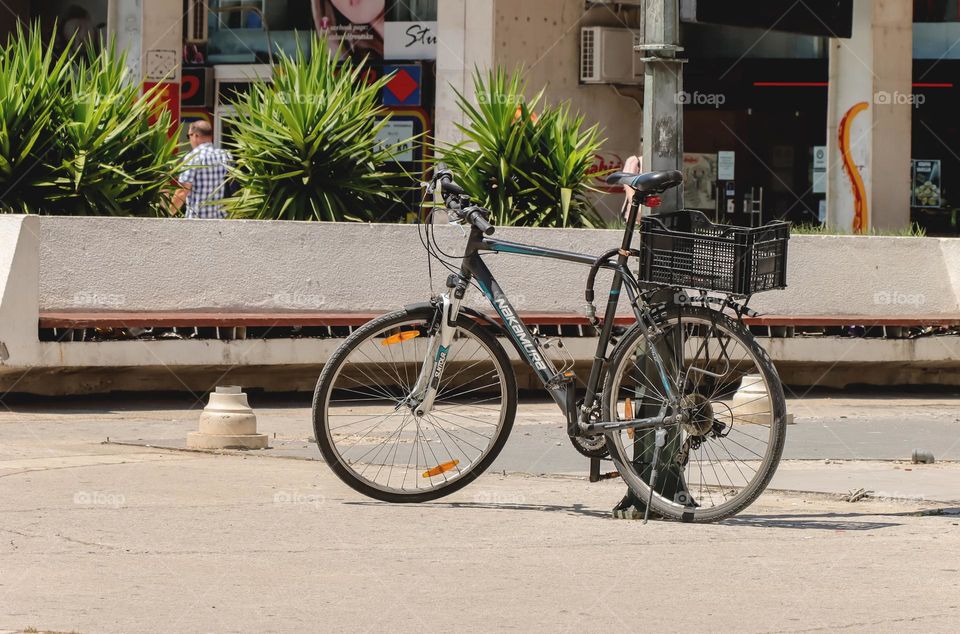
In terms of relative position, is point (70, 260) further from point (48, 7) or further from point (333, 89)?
point (48, 7)

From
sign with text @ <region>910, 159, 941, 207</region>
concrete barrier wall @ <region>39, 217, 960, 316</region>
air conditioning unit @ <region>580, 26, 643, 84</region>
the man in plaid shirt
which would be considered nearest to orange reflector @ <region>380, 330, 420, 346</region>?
concrete barrier wall @ <region>39, 217, 960, 316</region>

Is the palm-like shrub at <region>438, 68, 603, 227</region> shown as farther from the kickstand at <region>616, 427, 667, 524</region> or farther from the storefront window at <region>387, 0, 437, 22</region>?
the storefront window at <region>387, 0, 437, 22</region>

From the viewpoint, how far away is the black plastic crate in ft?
20.5

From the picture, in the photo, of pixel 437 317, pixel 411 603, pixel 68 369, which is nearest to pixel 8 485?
pixel 437 317

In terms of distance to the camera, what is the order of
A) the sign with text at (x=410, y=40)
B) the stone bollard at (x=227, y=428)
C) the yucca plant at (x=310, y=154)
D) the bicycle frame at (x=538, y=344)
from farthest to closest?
the sign with text at (x=410, y=40) → the yucca plant at (x=310, y=154) → the stone bollard at (x=227, y=428) → the bicycle frame at (x=538, y=344)

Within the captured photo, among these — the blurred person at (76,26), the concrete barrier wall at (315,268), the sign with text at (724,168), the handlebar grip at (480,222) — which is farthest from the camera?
the blurred person at (76,26)

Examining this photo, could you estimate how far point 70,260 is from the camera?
10641 millimetres

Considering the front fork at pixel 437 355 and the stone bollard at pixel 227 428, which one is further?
the stone bollard at pixel 227 428

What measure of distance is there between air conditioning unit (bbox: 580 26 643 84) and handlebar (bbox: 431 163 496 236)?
14.4m

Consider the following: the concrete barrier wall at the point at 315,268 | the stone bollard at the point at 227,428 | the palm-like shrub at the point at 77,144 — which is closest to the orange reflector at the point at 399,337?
the stone bollard at the point at 227,428

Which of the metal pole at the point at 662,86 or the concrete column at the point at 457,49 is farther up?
the concrete column at the point at 457,49

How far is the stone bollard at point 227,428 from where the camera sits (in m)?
8.66

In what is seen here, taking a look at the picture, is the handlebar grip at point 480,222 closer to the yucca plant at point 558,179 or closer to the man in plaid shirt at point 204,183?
the yucca plant at point 558,179

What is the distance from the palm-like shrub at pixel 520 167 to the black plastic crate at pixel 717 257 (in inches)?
232
